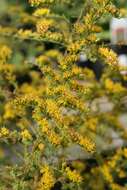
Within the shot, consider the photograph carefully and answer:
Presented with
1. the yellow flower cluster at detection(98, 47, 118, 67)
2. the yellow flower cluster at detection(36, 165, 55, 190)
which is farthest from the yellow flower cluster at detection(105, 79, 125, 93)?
the yellow flower cluster at detection(36, 165, 55, 190)

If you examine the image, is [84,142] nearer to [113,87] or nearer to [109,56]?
[109,56]

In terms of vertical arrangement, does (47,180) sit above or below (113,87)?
below

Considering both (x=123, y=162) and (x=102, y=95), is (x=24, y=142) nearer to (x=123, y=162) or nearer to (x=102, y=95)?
(x=123, y=162)

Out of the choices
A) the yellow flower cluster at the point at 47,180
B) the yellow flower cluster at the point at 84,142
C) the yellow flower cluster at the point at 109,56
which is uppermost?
the yellow flower cluster at the point at 109,56

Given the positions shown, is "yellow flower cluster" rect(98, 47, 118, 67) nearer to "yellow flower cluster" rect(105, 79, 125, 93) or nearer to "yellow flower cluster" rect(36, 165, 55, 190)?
"yellow flower cluster" rect(36, 165, 55, 190)

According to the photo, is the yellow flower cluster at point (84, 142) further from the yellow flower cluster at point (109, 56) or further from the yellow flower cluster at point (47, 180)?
the yellow flower cluster at point (109, 56)

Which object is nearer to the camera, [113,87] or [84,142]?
[84,142]

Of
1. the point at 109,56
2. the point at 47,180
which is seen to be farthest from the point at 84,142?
the point at 109,56

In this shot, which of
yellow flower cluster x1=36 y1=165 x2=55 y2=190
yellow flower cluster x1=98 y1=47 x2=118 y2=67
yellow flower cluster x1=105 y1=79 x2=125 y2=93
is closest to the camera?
yellow flower cluster x1=98 y1=47 x2=118 y2=67

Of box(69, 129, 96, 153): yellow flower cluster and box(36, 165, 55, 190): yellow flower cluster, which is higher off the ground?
box(69, 129, 96, 153): yellow flower cluster

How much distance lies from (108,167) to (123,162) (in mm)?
123

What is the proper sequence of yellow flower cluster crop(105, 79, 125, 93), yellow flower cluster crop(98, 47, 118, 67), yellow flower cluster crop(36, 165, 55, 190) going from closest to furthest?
yellow flower cluster crop(98, 47, 118, 67) < yellow flower cluster crop(36, 165, 55, 190) < yellow flower cluster crop(105, 79, 125, 93)

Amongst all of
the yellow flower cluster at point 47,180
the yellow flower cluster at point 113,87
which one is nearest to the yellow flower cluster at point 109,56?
the yellow flower cluster at point 47,180

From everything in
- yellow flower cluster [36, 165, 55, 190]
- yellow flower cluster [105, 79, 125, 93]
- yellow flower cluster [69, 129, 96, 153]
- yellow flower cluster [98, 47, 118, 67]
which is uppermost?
yellow flower cluster [105, 79, 125, 93]
